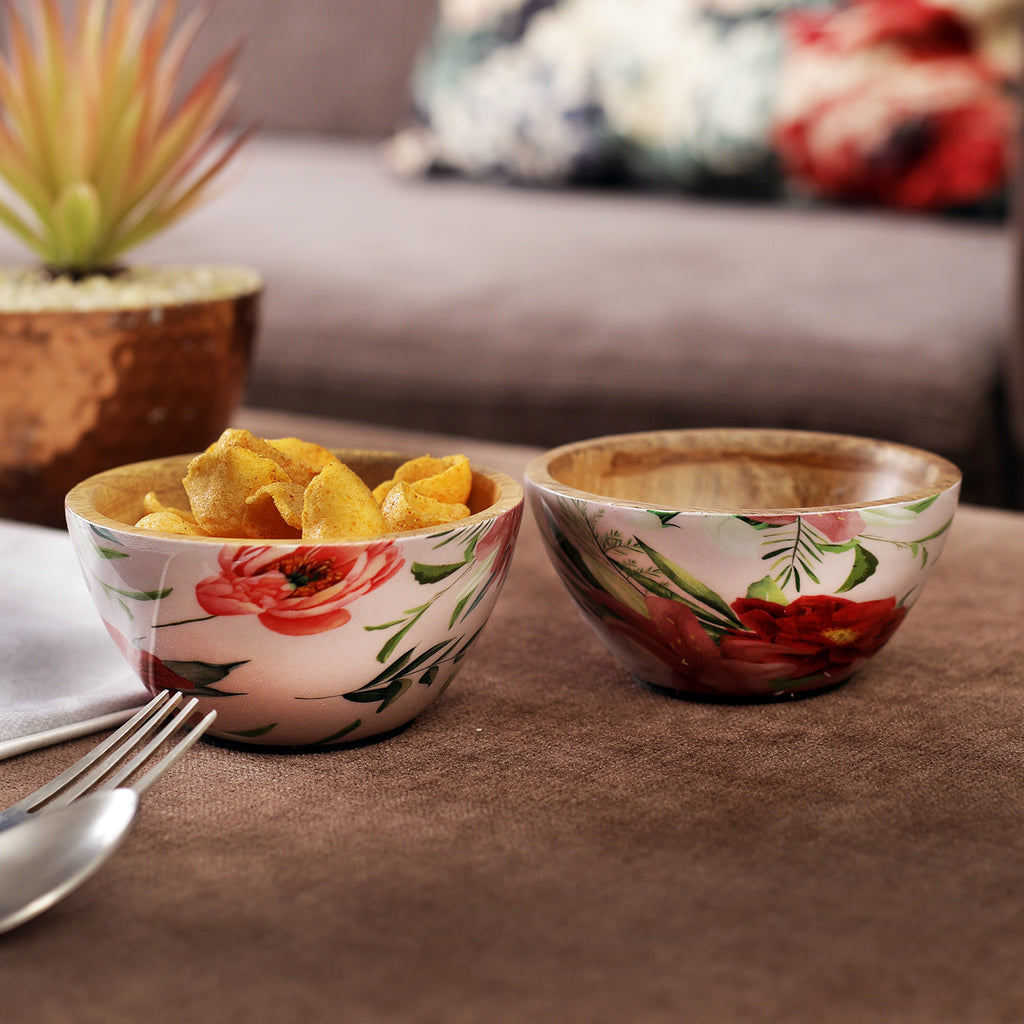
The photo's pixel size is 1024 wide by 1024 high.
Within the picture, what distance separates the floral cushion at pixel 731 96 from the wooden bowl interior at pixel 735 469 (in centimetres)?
124

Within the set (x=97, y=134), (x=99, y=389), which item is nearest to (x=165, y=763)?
(x=99, y=389)

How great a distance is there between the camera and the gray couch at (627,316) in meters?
1.30

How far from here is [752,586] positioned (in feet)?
1.53

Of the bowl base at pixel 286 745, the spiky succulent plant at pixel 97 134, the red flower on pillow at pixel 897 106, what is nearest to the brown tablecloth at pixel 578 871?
the bowl base at pixel 286 745

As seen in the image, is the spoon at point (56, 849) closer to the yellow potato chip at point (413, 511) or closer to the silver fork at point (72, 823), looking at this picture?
the silver fork at point (72, 823)

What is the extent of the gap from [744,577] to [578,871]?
5.6 inches

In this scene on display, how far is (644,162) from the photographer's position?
6.44ft

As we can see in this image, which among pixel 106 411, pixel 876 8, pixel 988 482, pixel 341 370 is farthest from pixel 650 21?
pixel 106 411

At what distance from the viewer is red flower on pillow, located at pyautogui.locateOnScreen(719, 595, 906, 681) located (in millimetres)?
472

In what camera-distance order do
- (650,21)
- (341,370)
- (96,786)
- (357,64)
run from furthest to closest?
(357,64) → (650,21) → (341,370) → (96,786)

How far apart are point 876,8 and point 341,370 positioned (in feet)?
2.96

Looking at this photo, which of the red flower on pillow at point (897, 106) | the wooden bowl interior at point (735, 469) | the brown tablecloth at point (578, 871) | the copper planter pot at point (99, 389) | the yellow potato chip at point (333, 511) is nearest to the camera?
the brown tablecloth at point (578, 871)

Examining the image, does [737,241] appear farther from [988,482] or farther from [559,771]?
[559,771]

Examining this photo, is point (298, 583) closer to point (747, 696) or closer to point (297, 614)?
point (297, 614)
